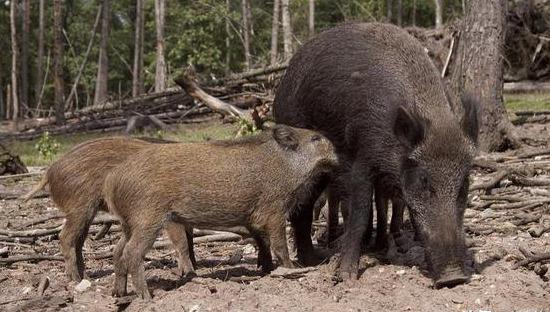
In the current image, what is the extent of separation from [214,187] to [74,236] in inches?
40.8

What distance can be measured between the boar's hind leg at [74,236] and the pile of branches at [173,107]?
31.5 ft

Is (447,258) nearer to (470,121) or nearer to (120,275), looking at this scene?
(470,121)

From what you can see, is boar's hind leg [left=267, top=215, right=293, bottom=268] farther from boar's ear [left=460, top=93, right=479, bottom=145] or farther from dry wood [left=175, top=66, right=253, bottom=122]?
dry wood [left=175, top=66, right=253, bottom=122]

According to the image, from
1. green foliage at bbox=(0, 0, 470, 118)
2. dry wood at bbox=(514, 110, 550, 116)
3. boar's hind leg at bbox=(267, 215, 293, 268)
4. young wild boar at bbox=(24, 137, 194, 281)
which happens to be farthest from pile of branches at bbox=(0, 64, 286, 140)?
green foliage at bbox=(0, 0, 470, 118)

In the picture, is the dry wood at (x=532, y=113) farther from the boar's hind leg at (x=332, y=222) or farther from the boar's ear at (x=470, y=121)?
the boar's ear at (x=470, y=121)

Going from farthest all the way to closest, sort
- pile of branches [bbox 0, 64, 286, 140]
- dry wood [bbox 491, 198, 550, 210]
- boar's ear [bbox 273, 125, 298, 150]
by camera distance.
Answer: pile of branches [bbox 0, 64, 286, 140] → dry wood [bbox 491, 198, 550, 210] → boar's ear [bbox 273, 125, 298, 150]

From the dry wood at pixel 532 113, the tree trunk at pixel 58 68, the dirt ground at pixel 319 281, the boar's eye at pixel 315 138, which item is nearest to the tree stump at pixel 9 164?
the dirt ground at pixel 319 281

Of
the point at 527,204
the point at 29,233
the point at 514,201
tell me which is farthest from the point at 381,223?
the point at 29,233

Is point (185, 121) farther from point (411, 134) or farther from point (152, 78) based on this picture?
point (152, 78)

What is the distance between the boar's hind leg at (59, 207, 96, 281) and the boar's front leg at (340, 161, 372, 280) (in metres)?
1.70

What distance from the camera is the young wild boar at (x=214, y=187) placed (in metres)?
4.74

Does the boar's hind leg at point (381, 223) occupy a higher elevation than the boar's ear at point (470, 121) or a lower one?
lower

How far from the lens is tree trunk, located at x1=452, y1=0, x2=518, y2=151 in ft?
32.9

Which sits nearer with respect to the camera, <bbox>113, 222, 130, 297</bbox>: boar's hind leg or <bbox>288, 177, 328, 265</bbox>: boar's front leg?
<bbox>113, 222, 130, 297</bbox>: boar's hind leg
